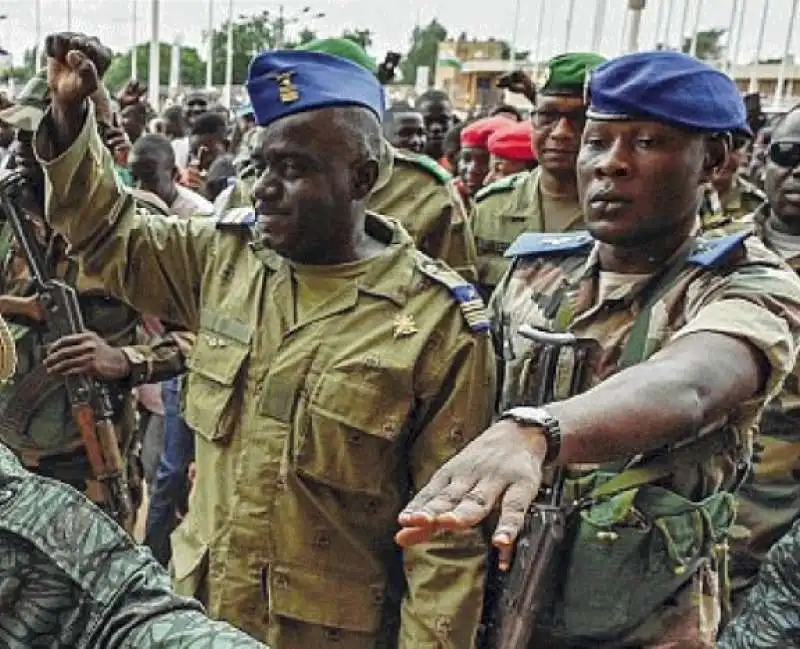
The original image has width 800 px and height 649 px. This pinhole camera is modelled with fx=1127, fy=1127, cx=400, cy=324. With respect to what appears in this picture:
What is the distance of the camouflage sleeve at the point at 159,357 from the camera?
3062mm

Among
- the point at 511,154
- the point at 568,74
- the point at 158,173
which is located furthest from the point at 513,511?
the point at 158,173

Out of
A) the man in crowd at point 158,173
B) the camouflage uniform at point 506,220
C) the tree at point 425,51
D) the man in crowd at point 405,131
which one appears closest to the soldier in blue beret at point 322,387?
the camouflage uniform at point 506,220

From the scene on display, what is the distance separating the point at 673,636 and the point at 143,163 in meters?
3.52

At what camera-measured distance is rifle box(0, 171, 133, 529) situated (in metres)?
2.92

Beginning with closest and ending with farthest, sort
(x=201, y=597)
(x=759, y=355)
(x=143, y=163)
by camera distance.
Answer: (x=759, y=355), (x=201, y=597), (x=143, y=163)

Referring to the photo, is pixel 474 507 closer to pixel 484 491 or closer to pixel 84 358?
pixel 484 491

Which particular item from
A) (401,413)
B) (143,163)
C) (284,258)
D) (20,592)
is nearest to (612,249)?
(401,413)

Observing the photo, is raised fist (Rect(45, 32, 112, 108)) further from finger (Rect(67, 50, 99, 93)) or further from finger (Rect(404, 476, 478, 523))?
finger (Rect(404, 476, 478, 523))

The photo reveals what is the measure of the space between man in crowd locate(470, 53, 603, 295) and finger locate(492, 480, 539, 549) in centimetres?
213

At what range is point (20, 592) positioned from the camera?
4.23 ft

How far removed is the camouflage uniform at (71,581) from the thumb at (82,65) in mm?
1025

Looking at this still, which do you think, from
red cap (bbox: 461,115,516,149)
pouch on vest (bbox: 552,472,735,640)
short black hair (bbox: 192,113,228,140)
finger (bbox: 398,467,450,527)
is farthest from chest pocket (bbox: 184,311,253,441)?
short black hair (bbox: 192,113,228,140)

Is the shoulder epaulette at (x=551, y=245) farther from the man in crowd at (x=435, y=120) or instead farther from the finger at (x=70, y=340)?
the man in crowd at (x=435, y=120)

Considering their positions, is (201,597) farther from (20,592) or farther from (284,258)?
(20,592)
